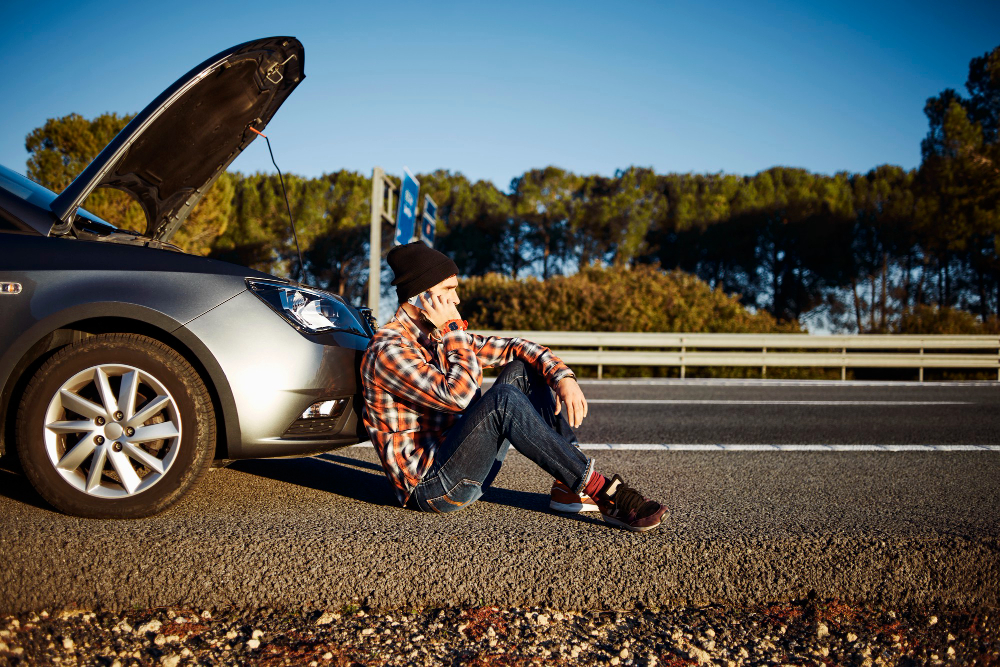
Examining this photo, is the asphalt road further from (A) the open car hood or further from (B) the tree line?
(B) the tree line

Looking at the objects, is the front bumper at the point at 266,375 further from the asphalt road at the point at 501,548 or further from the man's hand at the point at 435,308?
the man's hand at the point at 435,308

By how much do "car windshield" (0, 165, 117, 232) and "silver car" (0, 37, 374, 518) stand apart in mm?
14

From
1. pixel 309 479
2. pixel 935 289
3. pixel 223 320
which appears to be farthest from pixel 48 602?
pixel 935 289

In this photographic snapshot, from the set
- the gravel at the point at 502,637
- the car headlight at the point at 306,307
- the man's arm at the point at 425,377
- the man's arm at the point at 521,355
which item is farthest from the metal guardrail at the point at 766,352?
the gravel at the point at 502,637

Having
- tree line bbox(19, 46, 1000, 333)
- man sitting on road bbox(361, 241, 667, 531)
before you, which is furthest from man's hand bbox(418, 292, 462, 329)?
tree line bbox(19, 46, 1000, 333)

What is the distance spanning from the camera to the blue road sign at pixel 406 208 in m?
10.1

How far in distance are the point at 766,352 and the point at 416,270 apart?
11263mm

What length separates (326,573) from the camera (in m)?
2.15

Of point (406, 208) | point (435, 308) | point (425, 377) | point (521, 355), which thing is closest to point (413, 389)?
point (425, 377)

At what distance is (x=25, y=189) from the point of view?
2.83m

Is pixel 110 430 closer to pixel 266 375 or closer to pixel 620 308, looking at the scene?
pixel 266 375

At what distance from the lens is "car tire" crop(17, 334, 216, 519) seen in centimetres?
241

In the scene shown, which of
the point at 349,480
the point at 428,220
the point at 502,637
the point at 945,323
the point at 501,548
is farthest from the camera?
the point at 945,323

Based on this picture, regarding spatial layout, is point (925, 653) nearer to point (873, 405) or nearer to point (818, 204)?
point (873, 405)
